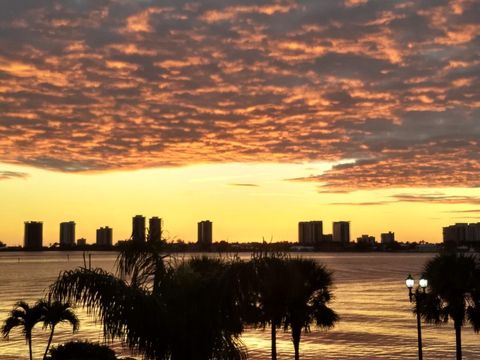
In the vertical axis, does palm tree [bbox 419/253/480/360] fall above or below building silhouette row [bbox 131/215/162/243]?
below

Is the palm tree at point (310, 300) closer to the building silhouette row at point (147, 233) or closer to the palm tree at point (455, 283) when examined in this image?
the palm tree at point (455, 283)

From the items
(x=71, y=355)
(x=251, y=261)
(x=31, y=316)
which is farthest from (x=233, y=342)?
(x=31, y=316)

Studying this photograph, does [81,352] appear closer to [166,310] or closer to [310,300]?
[310,300]

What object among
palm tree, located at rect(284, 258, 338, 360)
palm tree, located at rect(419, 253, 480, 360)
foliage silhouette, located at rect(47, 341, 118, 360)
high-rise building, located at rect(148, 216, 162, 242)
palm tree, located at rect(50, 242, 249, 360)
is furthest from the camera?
palm tree, located at rect(419, 253, 480, 360)

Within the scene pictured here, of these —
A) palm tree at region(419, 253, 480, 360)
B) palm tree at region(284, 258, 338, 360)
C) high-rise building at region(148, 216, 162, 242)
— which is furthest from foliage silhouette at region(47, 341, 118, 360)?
palm tree at region(419, 253, 480, 360)

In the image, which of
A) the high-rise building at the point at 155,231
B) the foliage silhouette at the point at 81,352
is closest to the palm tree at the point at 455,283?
the foliage silhouette at the point at 81,352

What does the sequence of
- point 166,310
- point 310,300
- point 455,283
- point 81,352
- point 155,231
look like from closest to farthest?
1. point 166,310
2. point 155,231
3. point 81,352
4. point 455,283
5. point 310,300

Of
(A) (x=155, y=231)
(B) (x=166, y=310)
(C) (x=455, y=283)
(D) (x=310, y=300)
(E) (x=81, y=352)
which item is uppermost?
(A) (x=155, y=231)

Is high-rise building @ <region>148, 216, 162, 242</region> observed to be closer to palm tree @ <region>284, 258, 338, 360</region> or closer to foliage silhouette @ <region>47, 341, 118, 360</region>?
foliage silhouette @ <region>47, 341, 118, 360</region>

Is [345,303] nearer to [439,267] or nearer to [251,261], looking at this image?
[439,267]

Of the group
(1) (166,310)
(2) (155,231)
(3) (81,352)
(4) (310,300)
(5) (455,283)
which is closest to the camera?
(1) (166,310)

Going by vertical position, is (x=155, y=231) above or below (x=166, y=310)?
above

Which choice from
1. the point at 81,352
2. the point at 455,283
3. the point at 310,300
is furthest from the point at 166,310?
the point at 455,283

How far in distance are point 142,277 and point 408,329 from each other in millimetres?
59034
